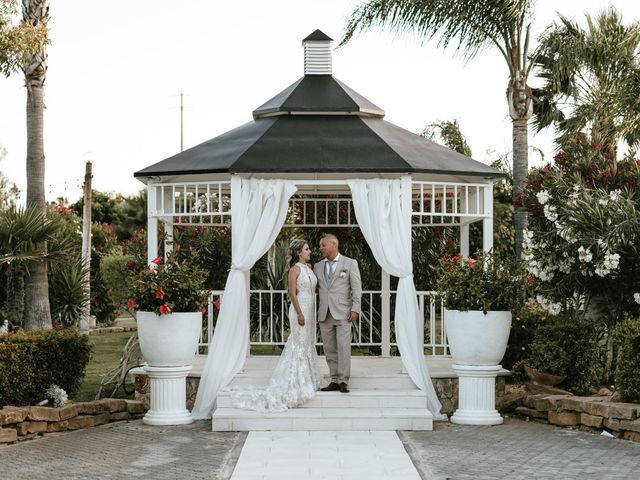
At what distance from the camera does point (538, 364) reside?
438 inches

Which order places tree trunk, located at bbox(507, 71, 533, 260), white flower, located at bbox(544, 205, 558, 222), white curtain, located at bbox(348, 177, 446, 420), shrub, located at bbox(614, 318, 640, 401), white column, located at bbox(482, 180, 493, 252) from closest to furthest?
shrub, located at bbox(614, 318, 640, 401) < white curtain, located at bbox(348, 177, 446, 420) < white flower, located at bbox(544, 205, 558, 222) < white column, located at bbox(482, 180, 493, 252) < tree trunk, located at bbox(507, 71, 533, 260)

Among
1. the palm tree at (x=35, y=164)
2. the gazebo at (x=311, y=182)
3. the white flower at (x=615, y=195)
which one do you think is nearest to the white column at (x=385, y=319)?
the gazebo at (x=311, y=182)

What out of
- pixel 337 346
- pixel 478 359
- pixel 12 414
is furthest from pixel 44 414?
pixel 478 359

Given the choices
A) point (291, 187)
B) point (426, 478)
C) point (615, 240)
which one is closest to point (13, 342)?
point (291, 187)

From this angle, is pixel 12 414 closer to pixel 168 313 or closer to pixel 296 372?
pixel 168 313

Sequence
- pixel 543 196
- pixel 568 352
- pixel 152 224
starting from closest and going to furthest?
pixel 568 352 < pixel 543 196 < pixel 152 224

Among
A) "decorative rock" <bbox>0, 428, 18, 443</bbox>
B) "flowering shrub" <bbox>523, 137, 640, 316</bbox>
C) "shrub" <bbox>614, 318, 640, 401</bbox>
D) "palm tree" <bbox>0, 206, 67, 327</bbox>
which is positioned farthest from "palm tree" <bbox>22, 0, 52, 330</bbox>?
"shrub" <bbox>614, 318, 640, 401</bbox>

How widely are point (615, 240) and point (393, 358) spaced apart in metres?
3.50

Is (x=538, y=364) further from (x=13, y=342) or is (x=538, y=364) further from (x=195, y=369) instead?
(x=13, y=342)

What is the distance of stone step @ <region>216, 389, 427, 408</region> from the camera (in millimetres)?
10414

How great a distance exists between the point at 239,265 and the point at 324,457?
3.14 m

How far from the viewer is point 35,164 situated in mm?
13914

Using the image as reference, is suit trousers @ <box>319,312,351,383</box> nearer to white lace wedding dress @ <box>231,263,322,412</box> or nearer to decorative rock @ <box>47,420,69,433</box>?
white lace wedding dress @ <box>231,263,322,412</box>

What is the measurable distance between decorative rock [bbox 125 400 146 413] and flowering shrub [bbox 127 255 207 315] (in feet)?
3.74
